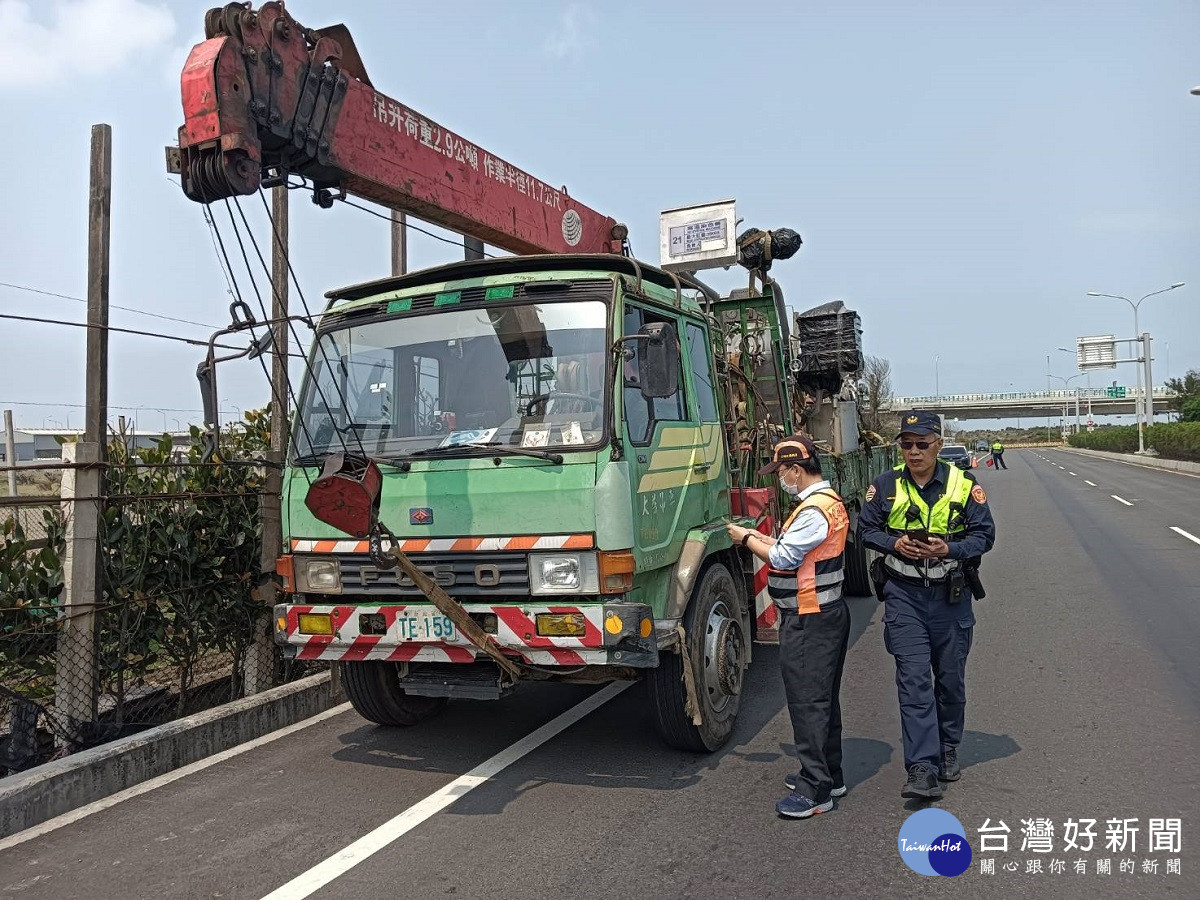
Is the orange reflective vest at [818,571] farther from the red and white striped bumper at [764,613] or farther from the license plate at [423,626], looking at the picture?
the license plate at [423,626]

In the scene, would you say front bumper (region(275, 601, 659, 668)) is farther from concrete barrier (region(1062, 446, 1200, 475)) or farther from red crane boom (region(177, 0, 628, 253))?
concrete barrier (region(1062, 446, 1200, 475))

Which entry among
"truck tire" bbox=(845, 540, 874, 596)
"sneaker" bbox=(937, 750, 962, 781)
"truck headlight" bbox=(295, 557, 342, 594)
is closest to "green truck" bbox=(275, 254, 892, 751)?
"truck headlight" bbox=(295, 557, 342, 594)

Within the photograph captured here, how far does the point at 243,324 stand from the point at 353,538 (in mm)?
1152

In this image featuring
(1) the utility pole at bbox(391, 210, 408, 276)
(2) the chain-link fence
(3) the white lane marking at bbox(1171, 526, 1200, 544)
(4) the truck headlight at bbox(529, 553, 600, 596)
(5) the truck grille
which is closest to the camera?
(4) the truck headlight at bbox(529, 553, 600, 596)

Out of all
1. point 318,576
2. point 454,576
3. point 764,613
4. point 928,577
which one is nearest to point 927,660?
point 928,577

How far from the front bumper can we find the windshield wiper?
67 cm

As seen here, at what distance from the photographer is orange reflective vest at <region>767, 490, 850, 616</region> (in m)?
4.05

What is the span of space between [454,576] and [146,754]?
6.28 ft

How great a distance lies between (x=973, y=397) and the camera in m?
95.6

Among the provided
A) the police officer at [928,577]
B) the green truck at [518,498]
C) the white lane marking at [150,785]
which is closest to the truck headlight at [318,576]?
the green truck at [518,498]

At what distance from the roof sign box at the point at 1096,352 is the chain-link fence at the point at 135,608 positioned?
196 feet

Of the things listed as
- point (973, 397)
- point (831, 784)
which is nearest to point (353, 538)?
point (831, 784)

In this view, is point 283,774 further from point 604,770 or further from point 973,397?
point 973,397

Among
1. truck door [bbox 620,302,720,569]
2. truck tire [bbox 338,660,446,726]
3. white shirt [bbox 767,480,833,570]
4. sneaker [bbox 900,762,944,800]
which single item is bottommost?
sneaker [bbox 900,762,944,800]
